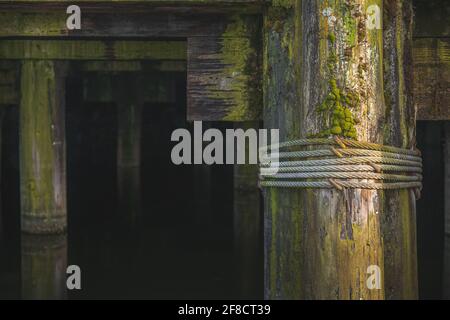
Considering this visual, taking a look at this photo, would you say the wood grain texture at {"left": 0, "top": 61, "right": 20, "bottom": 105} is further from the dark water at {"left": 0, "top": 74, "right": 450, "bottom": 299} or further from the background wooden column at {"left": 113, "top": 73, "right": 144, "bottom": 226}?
the background wooden column at {"left": 113, "top": 73, "right": 144, "bottom": 226}

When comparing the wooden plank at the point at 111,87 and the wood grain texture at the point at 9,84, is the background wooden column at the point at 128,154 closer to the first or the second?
the wooden plank at the point at 111,87

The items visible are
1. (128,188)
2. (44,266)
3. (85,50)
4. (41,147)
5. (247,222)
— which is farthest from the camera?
(128,188)

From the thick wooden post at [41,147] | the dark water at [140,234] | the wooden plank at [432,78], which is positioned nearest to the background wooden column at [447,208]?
the dark water at [140,234]

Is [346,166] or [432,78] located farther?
[432,78]

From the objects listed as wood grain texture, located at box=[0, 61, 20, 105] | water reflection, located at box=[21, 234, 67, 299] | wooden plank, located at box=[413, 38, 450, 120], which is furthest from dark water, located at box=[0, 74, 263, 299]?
wooden plank, located at box=[413, 38, 450, 120]

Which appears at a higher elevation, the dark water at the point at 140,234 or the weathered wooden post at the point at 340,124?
the weathered wooden post at the point at 340,124

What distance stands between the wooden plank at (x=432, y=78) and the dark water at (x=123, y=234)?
4513mm

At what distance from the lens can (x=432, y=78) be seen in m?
3.19

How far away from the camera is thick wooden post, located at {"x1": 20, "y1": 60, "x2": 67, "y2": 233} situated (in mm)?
8219

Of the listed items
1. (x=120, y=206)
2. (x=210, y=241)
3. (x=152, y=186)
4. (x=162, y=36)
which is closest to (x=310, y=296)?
(x=162, y=36)

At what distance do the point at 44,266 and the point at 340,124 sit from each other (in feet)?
21.0

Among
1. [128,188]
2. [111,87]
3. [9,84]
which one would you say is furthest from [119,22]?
[128,188]

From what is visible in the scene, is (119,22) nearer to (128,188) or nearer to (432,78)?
(432,78)

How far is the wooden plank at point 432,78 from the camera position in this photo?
3146 mm
